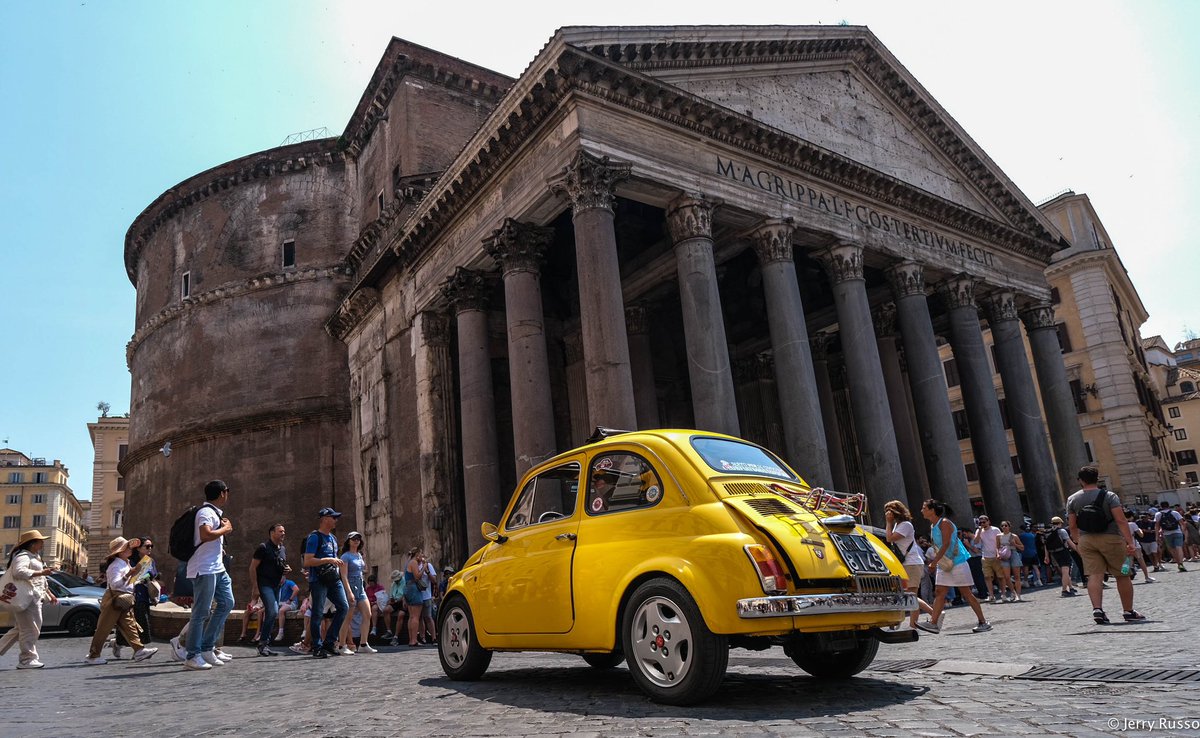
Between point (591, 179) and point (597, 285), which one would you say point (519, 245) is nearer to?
point (591, 179)

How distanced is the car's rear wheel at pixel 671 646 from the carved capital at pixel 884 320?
18.7 meters

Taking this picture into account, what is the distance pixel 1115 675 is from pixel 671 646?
105 inches

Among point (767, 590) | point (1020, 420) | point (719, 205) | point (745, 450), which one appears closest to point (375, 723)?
point (767, 590)

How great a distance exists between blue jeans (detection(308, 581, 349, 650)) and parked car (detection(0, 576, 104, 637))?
10.3 m

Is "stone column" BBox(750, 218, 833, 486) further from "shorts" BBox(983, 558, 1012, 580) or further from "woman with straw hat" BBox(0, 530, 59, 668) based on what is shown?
"woman with straw hat" BBox(0, 530, 59, 668)

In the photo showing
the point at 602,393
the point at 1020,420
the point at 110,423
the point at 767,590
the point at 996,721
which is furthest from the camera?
the point at 110,423

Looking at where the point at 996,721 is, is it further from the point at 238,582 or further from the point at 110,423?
the point at 110,423

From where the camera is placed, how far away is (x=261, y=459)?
82.7 ft

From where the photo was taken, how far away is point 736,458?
558cm

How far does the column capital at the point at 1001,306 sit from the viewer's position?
21.4 m

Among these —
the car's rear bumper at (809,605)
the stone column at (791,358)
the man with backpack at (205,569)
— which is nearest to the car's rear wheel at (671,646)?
the car's rear bumper at (809,605)

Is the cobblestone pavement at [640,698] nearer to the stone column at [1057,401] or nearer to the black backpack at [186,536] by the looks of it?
the black backpack at [186,536]

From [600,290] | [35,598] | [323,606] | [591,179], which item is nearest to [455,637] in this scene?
[323,606]

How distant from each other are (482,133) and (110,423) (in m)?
52.5
